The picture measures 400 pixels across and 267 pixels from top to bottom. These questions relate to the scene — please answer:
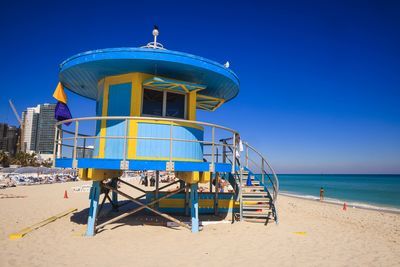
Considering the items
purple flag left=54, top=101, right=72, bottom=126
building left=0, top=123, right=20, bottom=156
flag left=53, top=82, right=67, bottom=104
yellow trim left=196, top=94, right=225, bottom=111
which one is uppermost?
building left=0, top=123, right=20, bottom=156

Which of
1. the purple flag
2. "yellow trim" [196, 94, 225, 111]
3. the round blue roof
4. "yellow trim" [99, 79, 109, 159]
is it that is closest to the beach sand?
"yellow trim" [99, 79, 109, 159]

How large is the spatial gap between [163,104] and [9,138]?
505 feet

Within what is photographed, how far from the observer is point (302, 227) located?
1176cm

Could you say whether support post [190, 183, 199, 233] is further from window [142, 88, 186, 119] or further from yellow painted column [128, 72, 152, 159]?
window [142, 88, 186, 119]

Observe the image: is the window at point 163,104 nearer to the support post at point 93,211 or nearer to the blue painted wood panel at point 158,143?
the blue painted wood panel at point 158,143

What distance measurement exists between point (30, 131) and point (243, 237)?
17212cm

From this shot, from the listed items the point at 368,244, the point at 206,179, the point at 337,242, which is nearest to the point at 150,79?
the point at 206,179

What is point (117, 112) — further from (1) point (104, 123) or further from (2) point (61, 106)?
(2) point (61, 106)

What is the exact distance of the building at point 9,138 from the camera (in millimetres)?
133125

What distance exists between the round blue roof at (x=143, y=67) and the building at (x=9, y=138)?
147887mm

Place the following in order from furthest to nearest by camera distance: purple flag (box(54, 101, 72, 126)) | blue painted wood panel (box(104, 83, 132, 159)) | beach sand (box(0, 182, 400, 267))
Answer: purple flag (box(54, 101, 72, 126))
blue painted wood panel (box(104, 83, 132, 159))
beach sand (box(0, 182, 400, 267))

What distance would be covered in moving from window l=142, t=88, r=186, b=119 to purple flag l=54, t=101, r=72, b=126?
2859 millimetres

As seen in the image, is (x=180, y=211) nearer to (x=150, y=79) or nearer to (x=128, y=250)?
(x=128, y=250)

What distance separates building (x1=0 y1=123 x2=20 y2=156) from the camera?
437ft
